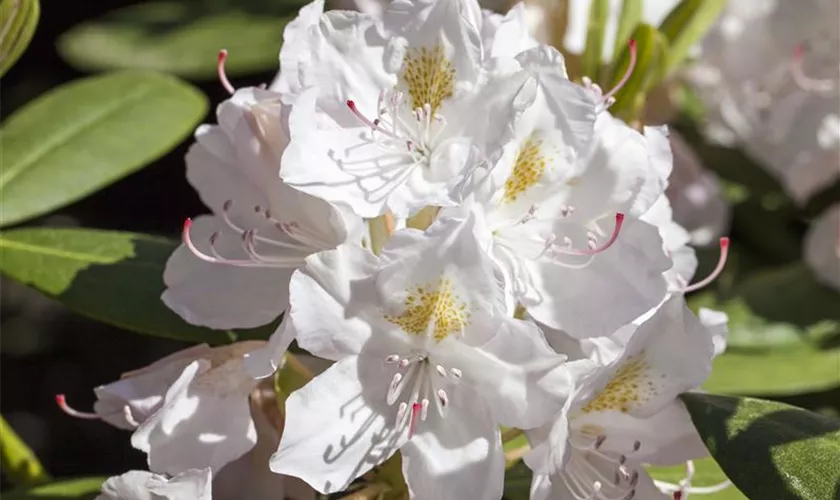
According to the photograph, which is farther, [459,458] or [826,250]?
[826,250]

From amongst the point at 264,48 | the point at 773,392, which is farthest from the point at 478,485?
the point at 264,48

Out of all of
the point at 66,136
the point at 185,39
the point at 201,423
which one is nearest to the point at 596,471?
the point at 201,423

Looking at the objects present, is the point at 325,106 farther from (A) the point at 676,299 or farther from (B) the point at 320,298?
(A) the point at 676,299

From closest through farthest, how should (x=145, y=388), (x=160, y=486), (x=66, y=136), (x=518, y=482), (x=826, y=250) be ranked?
(x=160, y=486)
(x=145, y=388)
(x=518, y=482)
(x=66, y=136)
(x=826, y=250)

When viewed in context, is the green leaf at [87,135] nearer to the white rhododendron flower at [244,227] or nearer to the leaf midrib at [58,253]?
the leaf midrib at [58,253]

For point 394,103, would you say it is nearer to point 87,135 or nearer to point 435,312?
point 435,312

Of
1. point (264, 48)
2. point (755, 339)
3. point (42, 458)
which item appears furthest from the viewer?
point (42, 458)

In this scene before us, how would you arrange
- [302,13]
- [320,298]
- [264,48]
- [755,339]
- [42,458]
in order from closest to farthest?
[320,298] < [302,13] < [755,339] < [264,48] < [42,458]
